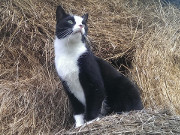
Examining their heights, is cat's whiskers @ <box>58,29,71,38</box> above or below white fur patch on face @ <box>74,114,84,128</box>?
above

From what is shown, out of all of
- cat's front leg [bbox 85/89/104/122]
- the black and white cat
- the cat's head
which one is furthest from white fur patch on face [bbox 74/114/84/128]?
the cat's head

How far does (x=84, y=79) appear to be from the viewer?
217 cm

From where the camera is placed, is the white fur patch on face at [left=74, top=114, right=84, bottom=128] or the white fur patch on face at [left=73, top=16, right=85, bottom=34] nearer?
the white fur patch on face at [left=73, top=16, right=85, bottom=34]

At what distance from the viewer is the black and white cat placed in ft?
7.16

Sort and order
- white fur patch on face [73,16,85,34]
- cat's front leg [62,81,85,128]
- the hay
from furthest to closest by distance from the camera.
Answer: cat's front leg [62,81,85,128] < white fur patch on face [73,16,85,34] < the hay

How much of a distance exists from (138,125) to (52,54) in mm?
1251

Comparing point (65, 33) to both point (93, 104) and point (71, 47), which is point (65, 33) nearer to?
point (71, 47)

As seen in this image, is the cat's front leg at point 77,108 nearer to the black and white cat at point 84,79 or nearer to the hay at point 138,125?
the black and white cat at point 84,79

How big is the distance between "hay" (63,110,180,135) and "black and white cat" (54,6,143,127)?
35 centimetres

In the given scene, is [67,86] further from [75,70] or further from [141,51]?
[141,51]

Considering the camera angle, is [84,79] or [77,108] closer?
[84,79]

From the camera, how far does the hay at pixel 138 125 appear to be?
66.5 inches

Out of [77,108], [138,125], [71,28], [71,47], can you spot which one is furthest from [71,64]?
[138,125]

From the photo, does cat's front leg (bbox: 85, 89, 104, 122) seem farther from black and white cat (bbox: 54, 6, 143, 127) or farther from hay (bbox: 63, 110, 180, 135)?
hay (bbox: 63, 110, 180, 135)
